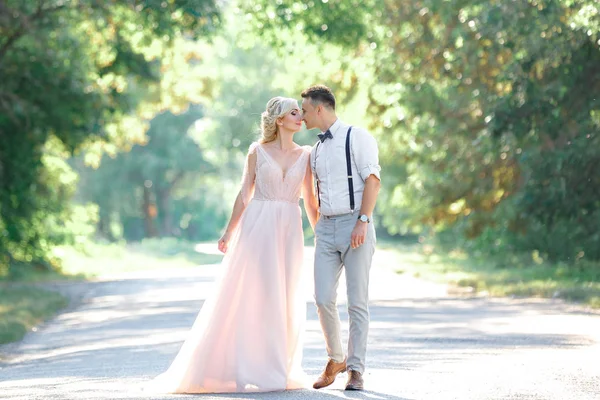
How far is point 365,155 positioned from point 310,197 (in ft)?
2.87

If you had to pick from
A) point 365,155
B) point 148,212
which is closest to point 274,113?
point 365,155

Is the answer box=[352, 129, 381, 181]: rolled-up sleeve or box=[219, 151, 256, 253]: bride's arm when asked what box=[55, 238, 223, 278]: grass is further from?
box=[352, 129, 381, 181]: rolled-up sleeve

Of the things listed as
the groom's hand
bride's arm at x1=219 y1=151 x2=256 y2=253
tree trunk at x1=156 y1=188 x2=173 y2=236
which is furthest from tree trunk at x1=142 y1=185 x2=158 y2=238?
the groom's hand

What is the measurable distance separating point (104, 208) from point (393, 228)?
30.9 meters

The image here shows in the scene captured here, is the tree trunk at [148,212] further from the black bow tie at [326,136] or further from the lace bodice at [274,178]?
the black bow tie at [326,136]

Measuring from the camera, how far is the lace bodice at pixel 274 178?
10195 millimetres

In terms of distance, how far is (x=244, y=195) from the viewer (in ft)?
34.0

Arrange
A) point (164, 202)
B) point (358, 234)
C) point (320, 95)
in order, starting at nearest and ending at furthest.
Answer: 1. point (358, 234)
2. point (320, 95)
3. point (164, 202)

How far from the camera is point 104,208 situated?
7812 cm

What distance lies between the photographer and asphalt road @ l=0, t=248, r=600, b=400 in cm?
976

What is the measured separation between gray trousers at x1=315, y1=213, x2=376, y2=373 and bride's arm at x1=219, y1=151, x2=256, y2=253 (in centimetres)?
81

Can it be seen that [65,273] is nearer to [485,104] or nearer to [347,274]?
[485,104]

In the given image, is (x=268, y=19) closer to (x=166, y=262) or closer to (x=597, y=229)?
(x=597, y=229)

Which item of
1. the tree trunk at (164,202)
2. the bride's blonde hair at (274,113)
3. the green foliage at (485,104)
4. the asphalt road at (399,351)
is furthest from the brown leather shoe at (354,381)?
the tree trunk at (164,202)
